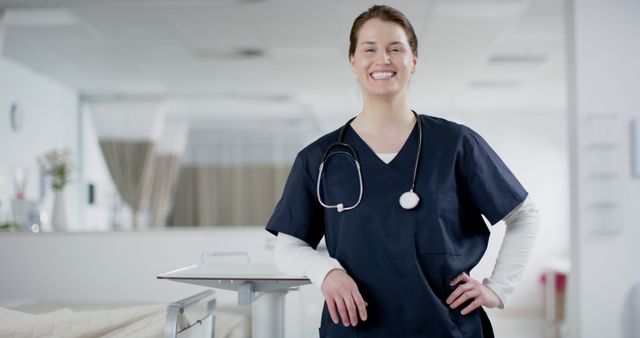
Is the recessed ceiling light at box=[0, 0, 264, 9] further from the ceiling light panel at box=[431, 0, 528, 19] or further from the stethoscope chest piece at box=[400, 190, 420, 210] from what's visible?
the stethoscope chest piece at box=[400, 190, 420, 210]

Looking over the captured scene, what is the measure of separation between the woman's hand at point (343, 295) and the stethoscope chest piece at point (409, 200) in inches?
5.8

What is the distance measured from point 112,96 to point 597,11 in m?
4.20

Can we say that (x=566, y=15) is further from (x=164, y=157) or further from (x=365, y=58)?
(x=164, y=157)

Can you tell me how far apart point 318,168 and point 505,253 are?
1.13 feet

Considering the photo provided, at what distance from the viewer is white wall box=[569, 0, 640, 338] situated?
12.5 ft

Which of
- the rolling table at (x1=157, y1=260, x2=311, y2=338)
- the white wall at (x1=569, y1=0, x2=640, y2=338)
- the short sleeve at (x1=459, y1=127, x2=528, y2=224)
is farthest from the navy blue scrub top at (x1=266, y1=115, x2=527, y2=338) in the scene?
the white wall at (x1=569, y1=0, x2=640, y2=338)

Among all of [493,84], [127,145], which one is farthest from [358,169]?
[127,145]

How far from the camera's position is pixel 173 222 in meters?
7.97

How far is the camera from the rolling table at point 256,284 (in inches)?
65.7

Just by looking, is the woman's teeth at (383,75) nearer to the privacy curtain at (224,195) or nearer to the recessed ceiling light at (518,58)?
the recessed ceiling light at (518,58)

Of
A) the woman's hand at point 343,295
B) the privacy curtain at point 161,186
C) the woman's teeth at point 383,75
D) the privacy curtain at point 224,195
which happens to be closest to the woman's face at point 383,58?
the woman's teeth at point 383,75

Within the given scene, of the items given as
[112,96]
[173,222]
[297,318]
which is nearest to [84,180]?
[112,96]

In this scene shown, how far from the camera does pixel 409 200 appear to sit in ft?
3.74

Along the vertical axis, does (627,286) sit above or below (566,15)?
below
